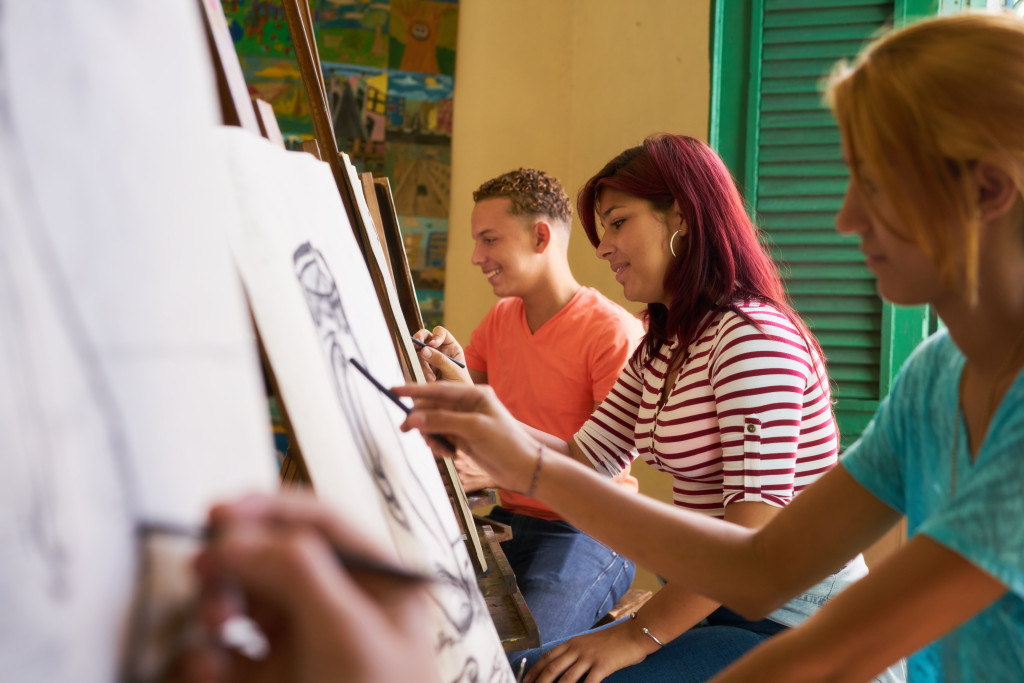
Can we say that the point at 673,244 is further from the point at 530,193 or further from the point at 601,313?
the point at 530,193

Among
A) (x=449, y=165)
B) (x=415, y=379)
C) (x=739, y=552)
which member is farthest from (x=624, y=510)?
(x=449, y=165)

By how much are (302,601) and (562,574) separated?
135 cm

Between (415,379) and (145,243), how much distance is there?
68 centimetres

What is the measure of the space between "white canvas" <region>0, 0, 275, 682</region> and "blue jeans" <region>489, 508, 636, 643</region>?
1169 mm

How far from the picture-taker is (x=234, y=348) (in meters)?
0.49

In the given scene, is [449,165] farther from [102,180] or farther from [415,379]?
[102,180]

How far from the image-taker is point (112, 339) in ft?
1.33

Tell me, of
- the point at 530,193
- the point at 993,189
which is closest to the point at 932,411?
the point at 993,189

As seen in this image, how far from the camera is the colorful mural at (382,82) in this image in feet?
8.19

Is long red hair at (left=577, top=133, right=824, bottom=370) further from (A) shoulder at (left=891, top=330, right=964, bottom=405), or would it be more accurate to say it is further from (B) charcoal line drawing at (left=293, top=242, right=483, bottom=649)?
(B) charcoal line drawing at (left=293, top=242, right=483, bottom=649)

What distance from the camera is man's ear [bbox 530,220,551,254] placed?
2.15m

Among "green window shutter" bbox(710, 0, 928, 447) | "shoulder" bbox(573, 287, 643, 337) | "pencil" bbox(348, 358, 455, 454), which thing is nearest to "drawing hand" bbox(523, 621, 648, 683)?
"pencil" bbox(348, 358, 455, 454)

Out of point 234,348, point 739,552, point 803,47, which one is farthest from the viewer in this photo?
point 803,47

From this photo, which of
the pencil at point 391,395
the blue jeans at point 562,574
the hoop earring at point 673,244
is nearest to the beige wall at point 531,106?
the blue jeans at point 562,574
